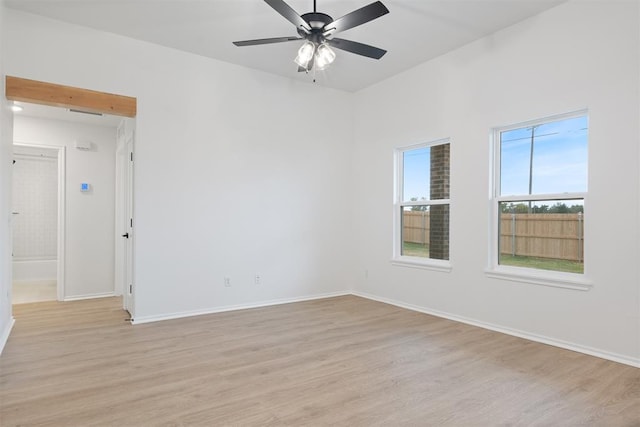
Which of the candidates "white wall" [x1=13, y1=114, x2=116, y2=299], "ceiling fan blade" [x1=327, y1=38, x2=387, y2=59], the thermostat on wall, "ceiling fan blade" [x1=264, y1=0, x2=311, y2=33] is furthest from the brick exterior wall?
the thermostat on wall

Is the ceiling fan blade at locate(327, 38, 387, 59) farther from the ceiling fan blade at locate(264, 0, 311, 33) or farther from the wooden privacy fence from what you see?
the wooden privacy fence

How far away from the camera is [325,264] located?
18.3ft

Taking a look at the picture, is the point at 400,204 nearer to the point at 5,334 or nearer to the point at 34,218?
the point at 5,334

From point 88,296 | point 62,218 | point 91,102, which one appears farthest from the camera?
point 88,296

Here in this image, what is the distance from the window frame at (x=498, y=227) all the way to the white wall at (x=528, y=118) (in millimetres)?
60

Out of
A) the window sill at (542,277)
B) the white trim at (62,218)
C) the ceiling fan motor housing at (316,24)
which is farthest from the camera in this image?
the white trim at (62,218)

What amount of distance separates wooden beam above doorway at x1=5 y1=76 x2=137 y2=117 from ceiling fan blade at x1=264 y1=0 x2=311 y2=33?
7.56 ft

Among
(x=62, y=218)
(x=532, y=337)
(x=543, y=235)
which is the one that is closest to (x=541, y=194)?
(x=543, y=235)

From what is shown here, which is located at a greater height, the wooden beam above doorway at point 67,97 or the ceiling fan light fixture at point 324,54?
the ceiling fan light fixture at point 324,54

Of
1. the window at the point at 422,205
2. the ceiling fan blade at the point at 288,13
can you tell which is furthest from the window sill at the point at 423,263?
the ceiling fan blade at the point at 288,13

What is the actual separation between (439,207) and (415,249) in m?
0.68

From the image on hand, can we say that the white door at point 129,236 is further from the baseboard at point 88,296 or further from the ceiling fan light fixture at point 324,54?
the ceiling fan light fixture at point 324,54

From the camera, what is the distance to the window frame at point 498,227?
332 cm

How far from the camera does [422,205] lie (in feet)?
16.1
